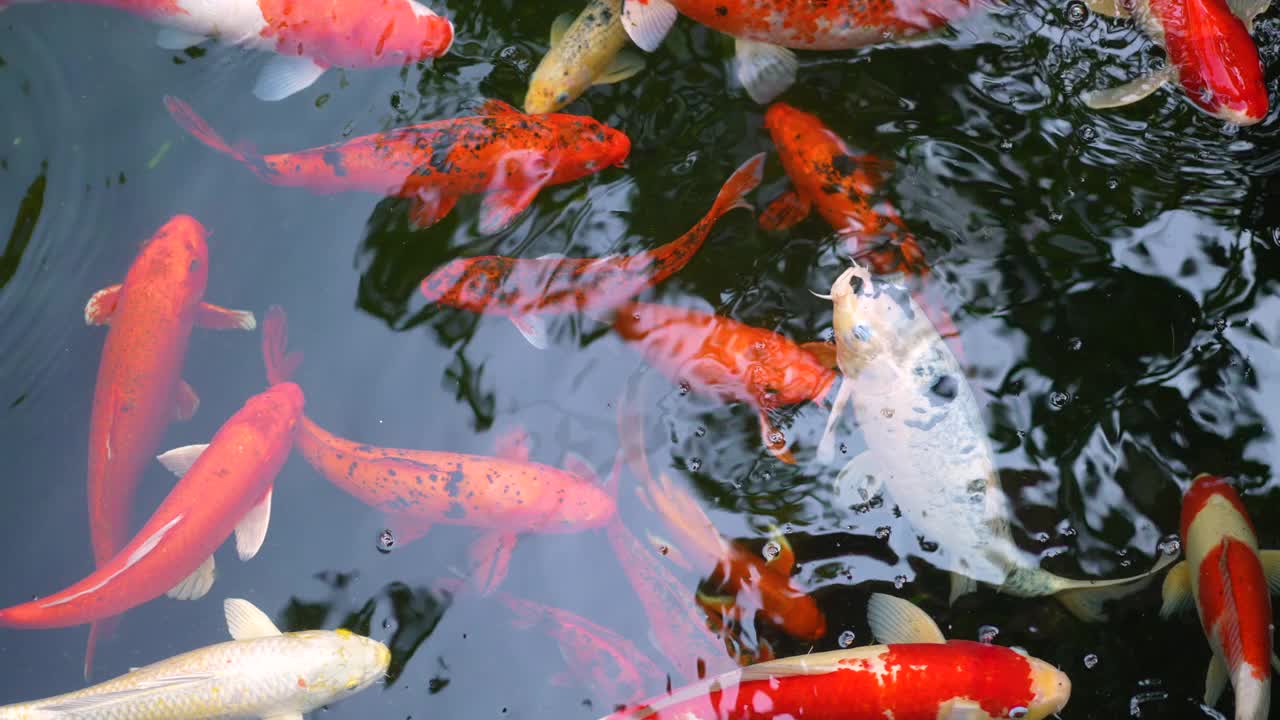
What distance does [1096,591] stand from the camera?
2.78 metres

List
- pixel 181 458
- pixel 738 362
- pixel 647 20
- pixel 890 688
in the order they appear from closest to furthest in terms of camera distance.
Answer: pixel 890 688, pixel 738 362, pixel 181 458, pixel 647 20

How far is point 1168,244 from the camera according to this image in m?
3.19

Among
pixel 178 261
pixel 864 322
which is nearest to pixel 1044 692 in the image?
pixel 864 322

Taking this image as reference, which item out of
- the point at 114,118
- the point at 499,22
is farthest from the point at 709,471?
the point at 114,118

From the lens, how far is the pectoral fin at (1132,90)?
3186mm

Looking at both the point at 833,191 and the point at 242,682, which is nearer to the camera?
the point at 242,682

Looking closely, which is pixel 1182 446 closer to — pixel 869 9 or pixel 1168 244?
pixel 1168 244

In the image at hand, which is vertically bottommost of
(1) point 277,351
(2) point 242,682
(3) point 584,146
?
(2) point 242,682

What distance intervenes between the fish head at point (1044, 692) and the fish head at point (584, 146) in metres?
2.23

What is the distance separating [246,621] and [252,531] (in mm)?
320

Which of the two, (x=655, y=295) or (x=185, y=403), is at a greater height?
(x=655, y=295)

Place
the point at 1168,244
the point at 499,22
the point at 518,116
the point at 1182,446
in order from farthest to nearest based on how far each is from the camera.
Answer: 1. the point at 499,22
2. the point at 518,116
3. the point at 1168,244
4. the point at 1182,446

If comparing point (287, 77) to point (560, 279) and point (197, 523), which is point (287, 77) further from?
point (197, 523)

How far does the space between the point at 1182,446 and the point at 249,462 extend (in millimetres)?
3133
